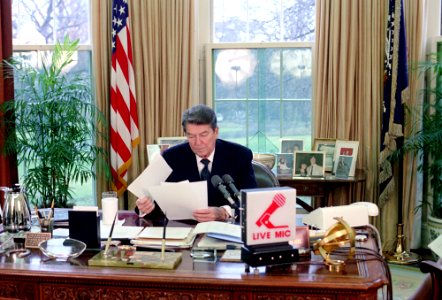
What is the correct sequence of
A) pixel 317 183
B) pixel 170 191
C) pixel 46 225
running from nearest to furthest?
pixel 46 225
pixel 170 191
pixel 317 183

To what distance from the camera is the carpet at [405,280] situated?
352 cm

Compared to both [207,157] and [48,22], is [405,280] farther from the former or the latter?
[48,22]

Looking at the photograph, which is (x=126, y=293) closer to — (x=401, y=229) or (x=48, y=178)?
(x=48, y=178)

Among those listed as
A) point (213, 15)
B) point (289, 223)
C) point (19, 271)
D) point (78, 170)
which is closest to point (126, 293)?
point (19, 271)

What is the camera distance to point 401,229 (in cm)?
414

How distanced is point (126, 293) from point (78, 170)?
2551 mm

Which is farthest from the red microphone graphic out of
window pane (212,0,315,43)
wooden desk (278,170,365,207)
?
window pane (212,0,315,43)

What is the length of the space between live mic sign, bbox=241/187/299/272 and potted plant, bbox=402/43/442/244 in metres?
2.43

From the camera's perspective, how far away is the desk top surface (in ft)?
5.54

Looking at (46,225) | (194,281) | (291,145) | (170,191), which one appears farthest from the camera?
(291,145)

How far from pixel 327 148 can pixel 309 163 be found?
0.72 feet

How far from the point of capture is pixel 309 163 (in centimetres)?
→ 415

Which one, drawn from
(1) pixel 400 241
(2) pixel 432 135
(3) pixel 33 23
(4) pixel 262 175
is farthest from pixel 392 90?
(3) pixel 33 23

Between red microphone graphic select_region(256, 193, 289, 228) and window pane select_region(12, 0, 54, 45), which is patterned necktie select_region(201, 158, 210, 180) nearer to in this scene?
red microphone graphic select_region(256, 193, 289, 228)
